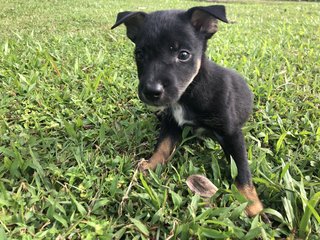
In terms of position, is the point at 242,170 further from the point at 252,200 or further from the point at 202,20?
the point at 202,20

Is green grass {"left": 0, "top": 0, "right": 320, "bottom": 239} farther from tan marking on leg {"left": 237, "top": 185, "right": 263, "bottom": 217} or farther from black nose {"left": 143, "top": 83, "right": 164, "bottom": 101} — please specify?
black nose {"left": 143, "top": 83, "right": 164, "bottom": 101}

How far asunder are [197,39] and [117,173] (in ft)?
4.11

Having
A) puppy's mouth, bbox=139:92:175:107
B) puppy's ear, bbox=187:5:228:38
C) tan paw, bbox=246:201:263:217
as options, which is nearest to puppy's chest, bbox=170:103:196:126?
puppy's mouth, bbox=139:92:175:107

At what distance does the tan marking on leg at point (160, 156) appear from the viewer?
2.74 m

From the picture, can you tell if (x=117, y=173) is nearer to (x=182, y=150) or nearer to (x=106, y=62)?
(x=182, y=150)

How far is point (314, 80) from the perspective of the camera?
4.09 metres

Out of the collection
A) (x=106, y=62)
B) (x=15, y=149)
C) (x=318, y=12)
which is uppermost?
(x=15, y=149)

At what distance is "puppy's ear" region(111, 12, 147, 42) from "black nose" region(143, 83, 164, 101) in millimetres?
601

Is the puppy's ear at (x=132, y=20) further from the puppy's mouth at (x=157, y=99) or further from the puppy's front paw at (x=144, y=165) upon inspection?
the puppy's front paw at (x=144, y=165)

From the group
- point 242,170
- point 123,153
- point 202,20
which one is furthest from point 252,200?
point 202,20

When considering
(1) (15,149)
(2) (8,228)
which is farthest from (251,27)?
(2) (8,228)

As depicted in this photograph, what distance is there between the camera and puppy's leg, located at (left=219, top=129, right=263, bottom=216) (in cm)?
231

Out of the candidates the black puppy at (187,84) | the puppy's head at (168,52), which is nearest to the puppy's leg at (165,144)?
the black puppy at (187,84)

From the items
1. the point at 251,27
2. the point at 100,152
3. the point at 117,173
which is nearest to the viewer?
the point at 117,173
